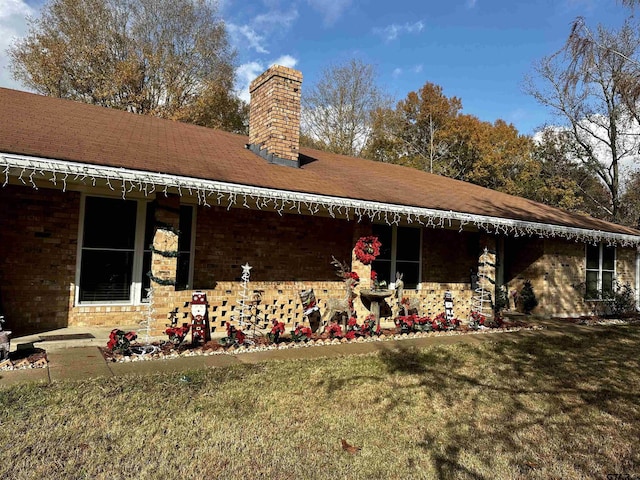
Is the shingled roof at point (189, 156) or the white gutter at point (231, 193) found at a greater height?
the shingled roof at point (189, 156)

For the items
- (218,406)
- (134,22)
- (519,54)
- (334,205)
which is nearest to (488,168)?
(519,54)

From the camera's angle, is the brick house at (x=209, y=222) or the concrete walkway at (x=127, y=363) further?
the brick house at (x=209, y=222)

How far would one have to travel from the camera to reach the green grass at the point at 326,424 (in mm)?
2973

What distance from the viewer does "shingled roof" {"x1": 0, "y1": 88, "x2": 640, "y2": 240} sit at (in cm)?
588

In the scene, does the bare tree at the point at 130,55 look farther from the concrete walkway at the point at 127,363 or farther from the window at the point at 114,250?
the concrete walkway at the point at 127,363

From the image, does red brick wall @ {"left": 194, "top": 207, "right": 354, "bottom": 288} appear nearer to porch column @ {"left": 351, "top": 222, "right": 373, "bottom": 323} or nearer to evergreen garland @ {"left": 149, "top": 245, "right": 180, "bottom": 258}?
porch column @ {"left": 351, "top": 222, "right": 373, "bottom": 323}

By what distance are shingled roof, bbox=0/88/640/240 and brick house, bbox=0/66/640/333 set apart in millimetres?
51

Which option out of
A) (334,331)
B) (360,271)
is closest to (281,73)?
(360,271)

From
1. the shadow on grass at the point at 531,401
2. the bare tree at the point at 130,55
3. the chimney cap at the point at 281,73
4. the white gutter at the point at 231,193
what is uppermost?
the bare tree at the point at 130,55

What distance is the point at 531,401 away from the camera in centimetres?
448

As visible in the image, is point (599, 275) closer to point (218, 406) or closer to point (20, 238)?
point (218, 406)

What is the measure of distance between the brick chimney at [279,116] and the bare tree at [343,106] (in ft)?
60.4

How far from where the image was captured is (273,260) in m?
8.59

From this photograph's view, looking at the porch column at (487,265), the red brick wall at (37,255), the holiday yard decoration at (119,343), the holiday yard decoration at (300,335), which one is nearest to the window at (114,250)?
the red brick wall at (37,255)
